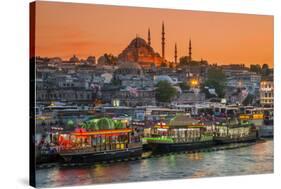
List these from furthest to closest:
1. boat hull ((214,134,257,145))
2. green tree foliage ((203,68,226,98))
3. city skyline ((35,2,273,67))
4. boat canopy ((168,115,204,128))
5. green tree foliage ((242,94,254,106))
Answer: green tree foliage ((242,94,254,106)), boat hull ((214,134,257,145)), green tree foliage ((203,68,226,98)), boat canopy ((168,115,204,128)), city skyline ((35,2,273,67))

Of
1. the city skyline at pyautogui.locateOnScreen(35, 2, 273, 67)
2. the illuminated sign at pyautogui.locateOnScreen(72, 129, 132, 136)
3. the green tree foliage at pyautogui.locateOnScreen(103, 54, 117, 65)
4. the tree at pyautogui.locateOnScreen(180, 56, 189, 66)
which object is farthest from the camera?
the tree at pyautogui.locateOnScreen(180, 56, 189, 66)

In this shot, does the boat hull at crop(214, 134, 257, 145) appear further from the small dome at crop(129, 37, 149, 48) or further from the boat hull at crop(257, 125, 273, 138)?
the small dome at crop(129, 37, 149, 48)

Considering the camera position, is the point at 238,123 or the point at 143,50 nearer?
the point at 143,50

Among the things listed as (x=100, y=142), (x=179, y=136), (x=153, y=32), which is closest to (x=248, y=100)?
(x=179, y=136)

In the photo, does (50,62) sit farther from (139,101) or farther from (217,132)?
(217,132)

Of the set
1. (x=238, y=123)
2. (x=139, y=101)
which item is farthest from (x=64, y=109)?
(x=238, y=123)

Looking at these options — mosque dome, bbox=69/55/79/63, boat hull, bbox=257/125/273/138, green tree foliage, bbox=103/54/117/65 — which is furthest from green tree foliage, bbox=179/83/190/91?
mosque dome, bbox=69/55/79/63
